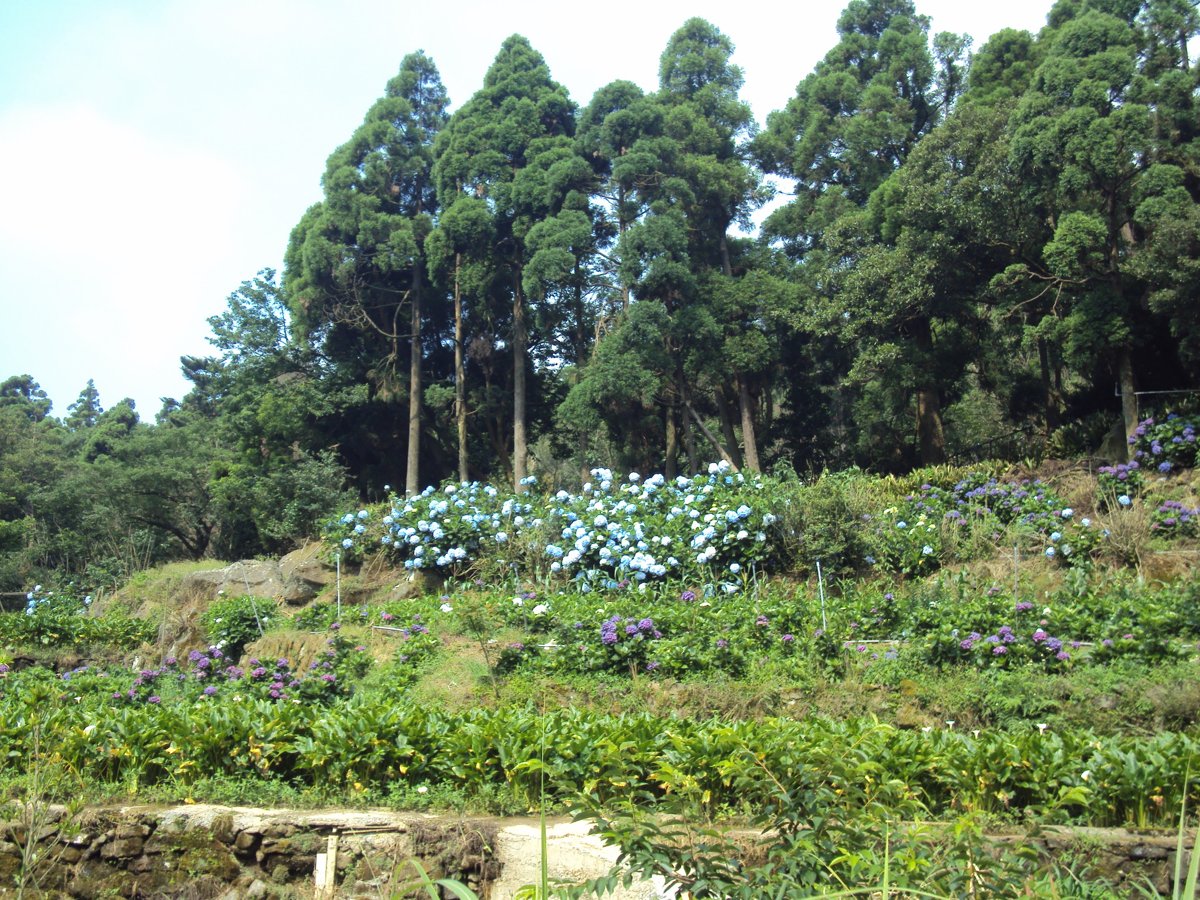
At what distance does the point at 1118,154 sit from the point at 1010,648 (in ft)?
28.9

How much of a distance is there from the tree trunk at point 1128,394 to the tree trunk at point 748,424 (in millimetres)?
6664

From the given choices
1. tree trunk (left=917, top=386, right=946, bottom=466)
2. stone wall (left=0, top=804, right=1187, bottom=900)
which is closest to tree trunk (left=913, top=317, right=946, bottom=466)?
tree trunk (left=917, top=386, right=946, bottom=466)

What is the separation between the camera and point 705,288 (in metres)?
20.2

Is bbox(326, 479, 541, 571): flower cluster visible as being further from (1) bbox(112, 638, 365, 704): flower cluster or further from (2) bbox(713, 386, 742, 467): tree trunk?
(2) bbox(713, 386, 742, 467): tree trunk

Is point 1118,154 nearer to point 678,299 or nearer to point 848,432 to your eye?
point 678,299

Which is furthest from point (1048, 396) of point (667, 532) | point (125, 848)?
point (125, 848)

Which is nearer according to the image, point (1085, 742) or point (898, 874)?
point (898, 874)

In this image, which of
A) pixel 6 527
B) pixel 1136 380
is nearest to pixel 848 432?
pixel 1136 380

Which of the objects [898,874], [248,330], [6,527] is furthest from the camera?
[248,330]

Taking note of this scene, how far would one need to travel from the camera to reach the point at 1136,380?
626 inches

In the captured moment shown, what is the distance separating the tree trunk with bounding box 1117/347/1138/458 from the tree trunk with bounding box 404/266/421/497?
13.3 metres

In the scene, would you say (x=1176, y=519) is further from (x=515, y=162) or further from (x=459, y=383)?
(x=515, y=162)

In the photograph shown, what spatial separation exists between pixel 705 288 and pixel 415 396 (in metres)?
6.80

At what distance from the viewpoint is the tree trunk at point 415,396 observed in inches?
893
